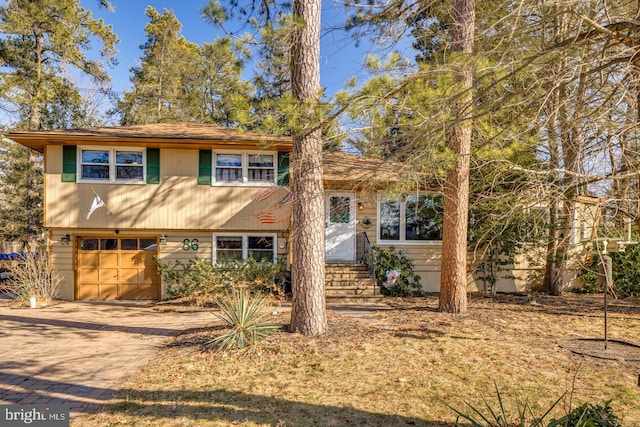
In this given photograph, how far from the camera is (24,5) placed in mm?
14820

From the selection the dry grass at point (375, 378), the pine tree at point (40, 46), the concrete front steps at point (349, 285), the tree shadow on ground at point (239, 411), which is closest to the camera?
the tree shadow on ground at point (239, 411)

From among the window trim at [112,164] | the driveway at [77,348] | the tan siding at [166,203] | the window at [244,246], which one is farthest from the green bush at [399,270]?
the window trim at [112,164]

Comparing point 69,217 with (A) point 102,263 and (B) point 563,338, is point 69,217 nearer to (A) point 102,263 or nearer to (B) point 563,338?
(A) point 102,263

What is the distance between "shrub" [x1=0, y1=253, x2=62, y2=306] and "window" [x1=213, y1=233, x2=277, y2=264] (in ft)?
15.1

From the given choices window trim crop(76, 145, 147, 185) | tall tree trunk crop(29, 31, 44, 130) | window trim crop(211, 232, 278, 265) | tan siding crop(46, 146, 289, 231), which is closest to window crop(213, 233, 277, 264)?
window trim crop(211, 232, 278, 265)

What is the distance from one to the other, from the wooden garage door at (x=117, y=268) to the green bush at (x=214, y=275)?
807mm

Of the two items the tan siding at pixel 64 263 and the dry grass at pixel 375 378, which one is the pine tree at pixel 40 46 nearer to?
the tan siding at pixel 64 263

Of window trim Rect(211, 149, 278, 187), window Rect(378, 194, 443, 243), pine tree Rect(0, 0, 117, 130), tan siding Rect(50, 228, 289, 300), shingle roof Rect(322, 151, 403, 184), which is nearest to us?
shingle roof Rect(322, 151, 403, 184)

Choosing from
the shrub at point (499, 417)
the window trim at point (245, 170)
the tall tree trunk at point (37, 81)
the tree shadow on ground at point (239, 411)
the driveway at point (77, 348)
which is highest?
the tall tree trunk at point (37, 81)

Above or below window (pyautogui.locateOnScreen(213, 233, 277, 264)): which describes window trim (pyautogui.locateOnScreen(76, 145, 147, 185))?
above

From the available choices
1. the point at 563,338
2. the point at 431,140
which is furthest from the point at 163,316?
the point at 563,338

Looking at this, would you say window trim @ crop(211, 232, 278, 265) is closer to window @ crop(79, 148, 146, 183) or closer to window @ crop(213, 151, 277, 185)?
window @ crop(213, 151, 277, 185)

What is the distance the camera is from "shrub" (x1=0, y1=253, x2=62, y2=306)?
1013cm

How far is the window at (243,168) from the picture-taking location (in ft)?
37.9
